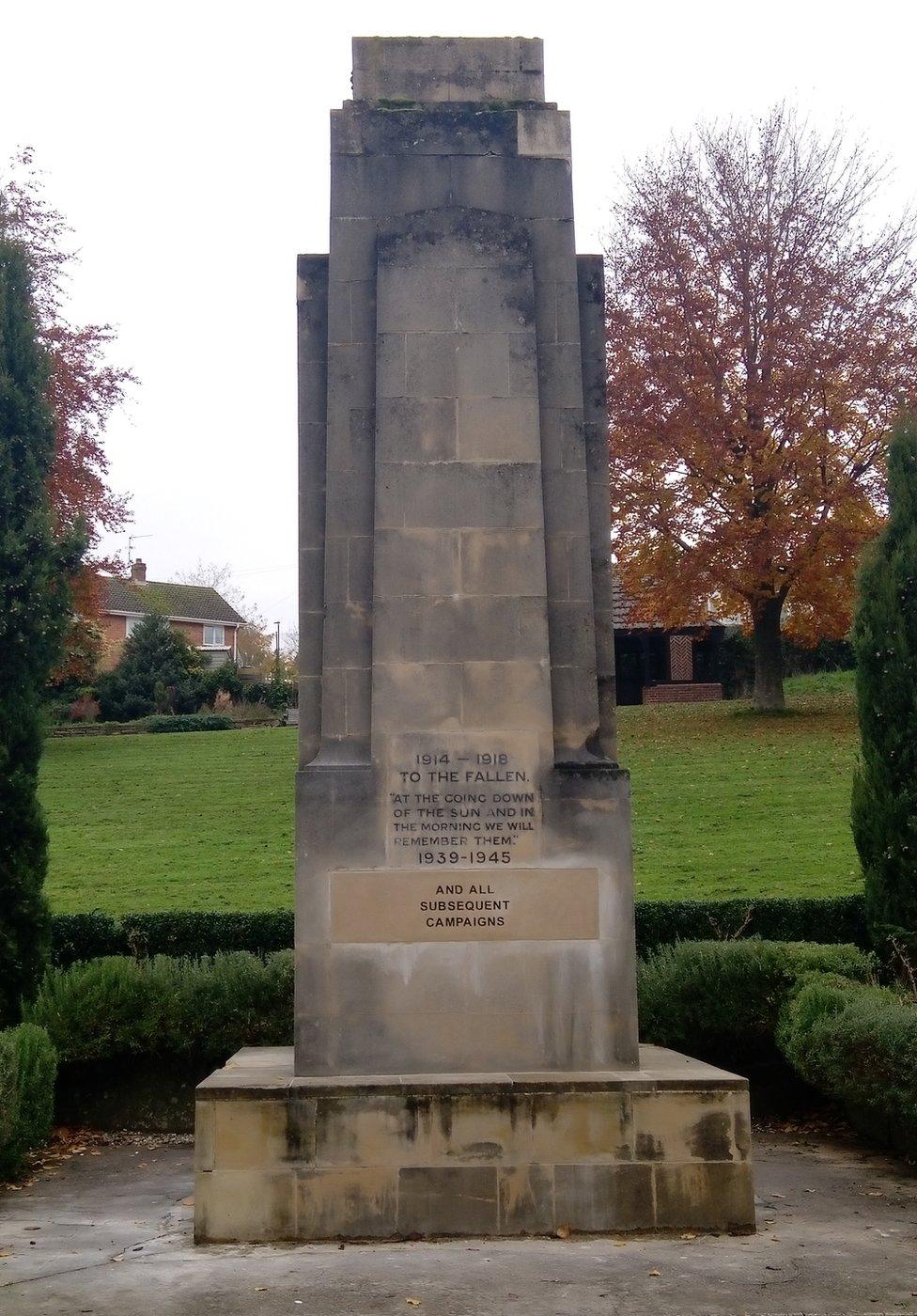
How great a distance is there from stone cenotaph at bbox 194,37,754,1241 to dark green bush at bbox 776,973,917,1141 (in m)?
1.55

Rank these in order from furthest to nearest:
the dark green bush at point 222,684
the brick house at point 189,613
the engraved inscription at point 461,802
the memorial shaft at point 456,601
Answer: the brick house at point 189,613
the dark green bush at point 222,684
the engraved inscription at point 461,802
the memorial shaft at point 456,601

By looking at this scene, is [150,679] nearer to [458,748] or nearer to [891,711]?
[891,711]

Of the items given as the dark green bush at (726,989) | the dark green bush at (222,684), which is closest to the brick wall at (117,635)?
the dark green bush at (222,684)

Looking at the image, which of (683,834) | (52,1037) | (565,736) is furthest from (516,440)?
(683,834)

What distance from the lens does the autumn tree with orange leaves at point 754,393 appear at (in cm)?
3048

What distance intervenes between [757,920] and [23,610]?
8212 mm

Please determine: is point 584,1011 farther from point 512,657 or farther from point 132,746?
point 132,746

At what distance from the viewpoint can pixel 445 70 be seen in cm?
1044

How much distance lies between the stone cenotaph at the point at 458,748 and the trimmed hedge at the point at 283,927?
14.0 ft

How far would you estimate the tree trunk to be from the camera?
31953 millimetres

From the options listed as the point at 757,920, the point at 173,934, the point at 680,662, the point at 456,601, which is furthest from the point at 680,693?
the point at 456,601

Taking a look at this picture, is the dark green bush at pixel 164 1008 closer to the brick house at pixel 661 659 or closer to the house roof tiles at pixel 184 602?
the brick house at pixel 661 659

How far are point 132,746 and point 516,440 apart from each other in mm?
27112

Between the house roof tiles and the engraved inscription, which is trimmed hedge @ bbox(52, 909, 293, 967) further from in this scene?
the house roof tiles
